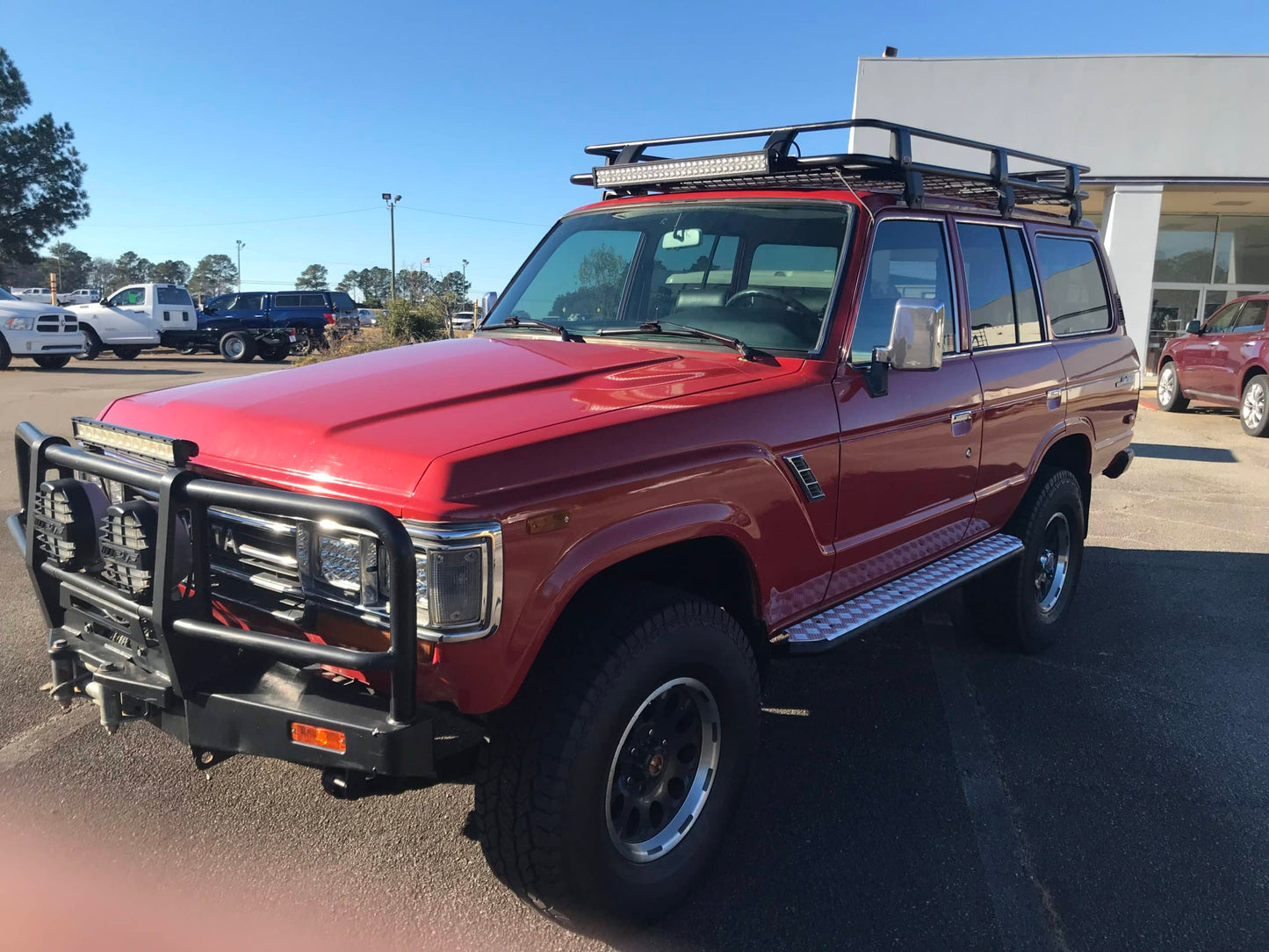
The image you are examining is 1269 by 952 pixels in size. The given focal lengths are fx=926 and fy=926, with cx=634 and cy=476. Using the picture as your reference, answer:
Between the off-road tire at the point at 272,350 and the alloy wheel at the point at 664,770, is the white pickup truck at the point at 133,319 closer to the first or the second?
the off-road tire at the point at 272,350

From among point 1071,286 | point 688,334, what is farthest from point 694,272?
point 1071,286

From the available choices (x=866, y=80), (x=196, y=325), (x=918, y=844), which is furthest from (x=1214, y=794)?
(x=196, y=325)

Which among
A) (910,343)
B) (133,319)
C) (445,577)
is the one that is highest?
(910,343)

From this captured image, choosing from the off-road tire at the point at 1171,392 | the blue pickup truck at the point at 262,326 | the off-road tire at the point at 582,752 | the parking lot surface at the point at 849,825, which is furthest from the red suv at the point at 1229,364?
the blue pickup truck at the point at 262,326

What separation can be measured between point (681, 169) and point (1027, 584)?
Answer: 261cm

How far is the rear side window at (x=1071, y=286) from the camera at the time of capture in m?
4.76

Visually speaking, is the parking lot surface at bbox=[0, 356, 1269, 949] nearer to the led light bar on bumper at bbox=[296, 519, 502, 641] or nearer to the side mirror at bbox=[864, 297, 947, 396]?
the led light bar on bumper at bbox=[296, 519, 502, 641]

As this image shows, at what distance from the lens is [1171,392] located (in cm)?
1462

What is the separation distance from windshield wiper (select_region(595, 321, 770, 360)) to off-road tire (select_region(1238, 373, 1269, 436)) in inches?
450

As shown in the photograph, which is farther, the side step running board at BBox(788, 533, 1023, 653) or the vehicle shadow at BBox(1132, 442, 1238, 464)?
the vehicle shadow at BBox(1132, 442, 1238, 464)

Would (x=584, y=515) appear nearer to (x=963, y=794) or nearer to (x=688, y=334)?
(x=688, y=334)

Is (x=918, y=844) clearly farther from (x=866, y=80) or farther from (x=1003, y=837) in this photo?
(x=866, y=80)

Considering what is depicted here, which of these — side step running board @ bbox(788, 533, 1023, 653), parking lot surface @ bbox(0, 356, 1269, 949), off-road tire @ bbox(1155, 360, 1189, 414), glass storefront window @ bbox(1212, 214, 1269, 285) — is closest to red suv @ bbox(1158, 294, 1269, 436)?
off-road tire @ bbox(1155, 360, 1189, 414)

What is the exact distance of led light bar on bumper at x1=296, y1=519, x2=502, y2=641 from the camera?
2.10 metres
